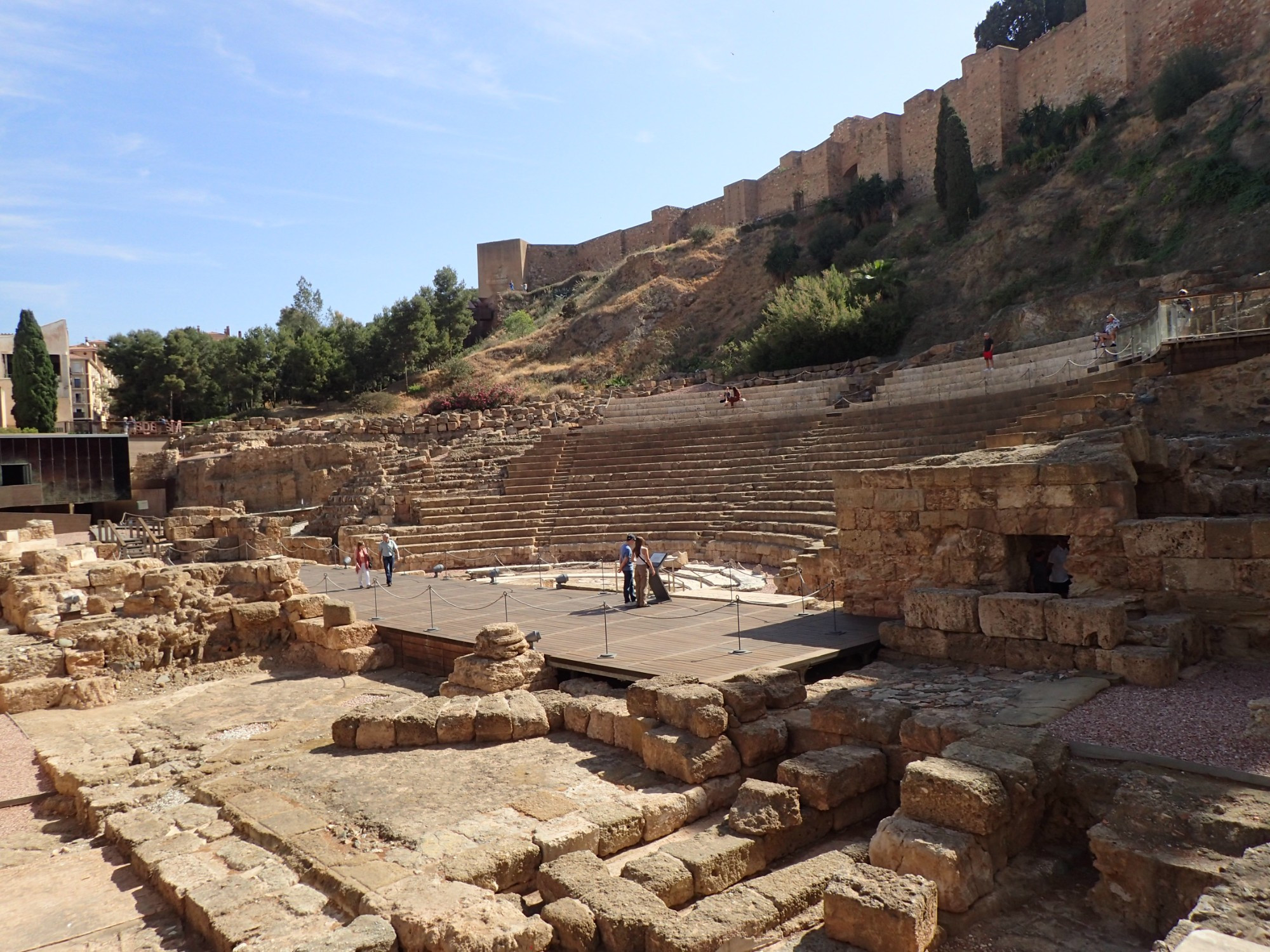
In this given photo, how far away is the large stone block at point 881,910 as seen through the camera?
12.7 feet

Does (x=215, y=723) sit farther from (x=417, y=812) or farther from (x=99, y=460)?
(x=99, y=460)

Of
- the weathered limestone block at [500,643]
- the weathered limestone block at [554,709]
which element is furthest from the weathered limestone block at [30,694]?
the weathered limestone block at [554,709]

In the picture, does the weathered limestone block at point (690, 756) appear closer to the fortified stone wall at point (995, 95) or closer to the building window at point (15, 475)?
the building window at point (15, 475)

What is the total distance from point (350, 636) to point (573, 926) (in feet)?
25.2

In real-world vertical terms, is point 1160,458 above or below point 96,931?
above

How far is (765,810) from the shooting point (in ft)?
17.7

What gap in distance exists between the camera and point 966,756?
4.90m

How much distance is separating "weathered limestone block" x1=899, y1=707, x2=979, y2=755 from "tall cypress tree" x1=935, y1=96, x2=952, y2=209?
32.3 metres

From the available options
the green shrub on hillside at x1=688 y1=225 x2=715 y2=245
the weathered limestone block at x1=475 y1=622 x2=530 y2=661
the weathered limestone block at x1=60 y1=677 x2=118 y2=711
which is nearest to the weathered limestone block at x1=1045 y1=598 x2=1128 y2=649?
the weathered limestone block at x1=475 y1=622 x2=530 y2=661

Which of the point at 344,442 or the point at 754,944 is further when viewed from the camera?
the point at 344,442

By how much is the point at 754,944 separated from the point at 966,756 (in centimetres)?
167

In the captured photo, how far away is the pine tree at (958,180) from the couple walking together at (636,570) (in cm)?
2719

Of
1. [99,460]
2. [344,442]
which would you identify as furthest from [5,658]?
[99,460]

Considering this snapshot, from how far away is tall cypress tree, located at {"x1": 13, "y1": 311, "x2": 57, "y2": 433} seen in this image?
36531 millimetres
